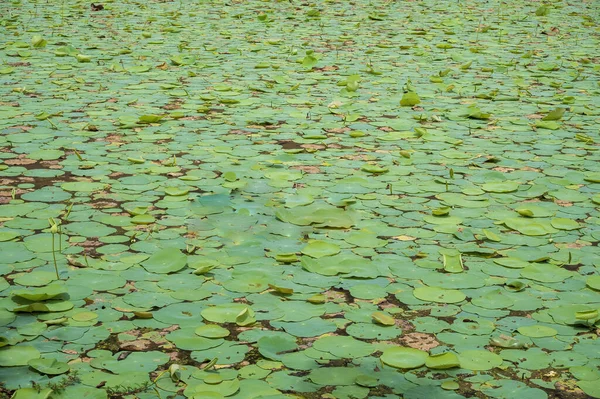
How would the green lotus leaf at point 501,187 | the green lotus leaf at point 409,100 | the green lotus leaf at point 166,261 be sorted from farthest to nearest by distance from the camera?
the green lotus leaf at point 409,100 < the green lotus leaf at point 501,187 < the green lotus leaf at point 166,261

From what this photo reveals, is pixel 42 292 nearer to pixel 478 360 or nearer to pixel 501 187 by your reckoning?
pixel 478 360

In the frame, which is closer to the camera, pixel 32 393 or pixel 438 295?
pixel 32 393

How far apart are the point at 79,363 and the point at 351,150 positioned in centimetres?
185

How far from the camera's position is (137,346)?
1872 mm

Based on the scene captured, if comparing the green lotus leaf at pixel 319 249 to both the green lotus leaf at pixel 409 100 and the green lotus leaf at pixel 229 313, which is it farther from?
the green lotus leaf at pixel 409 100

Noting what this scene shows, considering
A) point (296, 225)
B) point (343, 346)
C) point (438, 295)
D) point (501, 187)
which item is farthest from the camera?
point (501, 187)

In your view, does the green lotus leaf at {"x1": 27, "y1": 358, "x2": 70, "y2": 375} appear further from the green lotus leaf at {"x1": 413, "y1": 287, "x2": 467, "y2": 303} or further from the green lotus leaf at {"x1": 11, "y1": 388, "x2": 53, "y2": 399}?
the green lotus leaf at {"x1": 413, "y1": 287, "x2": 467, "y2": 303}

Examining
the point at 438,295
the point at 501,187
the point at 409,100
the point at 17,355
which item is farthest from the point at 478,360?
the point at 409,100

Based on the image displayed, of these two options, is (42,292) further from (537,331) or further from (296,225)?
(537,331)

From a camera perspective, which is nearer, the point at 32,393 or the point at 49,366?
the point at 32,393

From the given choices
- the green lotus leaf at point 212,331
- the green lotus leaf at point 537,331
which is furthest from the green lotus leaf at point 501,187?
the green lotus leaf at point 212,331

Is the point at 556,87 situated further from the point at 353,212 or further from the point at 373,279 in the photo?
the point at 373,279

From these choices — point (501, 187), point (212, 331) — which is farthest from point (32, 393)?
point (501, 187)

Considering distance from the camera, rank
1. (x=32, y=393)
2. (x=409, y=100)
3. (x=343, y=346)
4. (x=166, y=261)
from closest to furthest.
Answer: (x=32, y=393)
(x=343, y=346)
(x=166, y=261)
(x=409, y=100)
